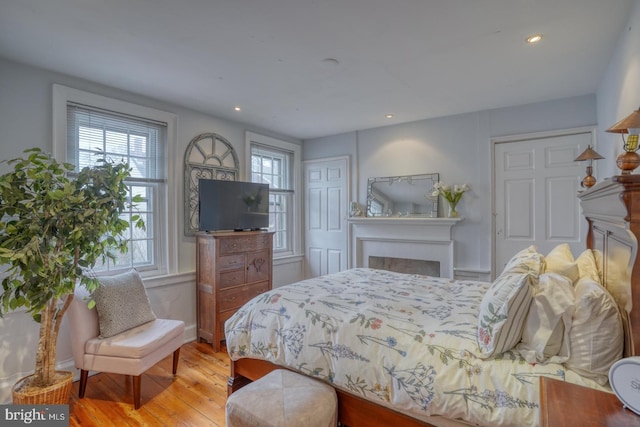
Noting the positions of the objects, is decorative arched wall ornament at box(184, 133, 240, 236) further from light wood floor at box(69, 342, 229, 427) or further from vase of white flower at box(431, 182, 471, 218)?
vase of white flower at box(431, 182, 471, 218)

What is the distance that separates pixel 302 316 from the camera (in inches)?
76.8

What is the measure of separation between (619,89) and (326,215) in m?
3.46

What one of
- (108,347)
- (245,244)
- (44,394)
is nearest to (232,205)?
(245,244)

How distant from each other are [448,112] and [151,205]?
139 inches

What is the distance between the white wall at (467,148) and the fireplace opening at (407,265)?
30cm

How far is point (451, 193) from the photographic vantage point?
379cm

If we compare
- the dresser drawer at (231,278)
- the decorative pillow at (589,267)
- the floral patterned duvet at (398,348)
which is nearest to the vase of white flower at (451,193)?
the floral patterned duvet at (398,348)

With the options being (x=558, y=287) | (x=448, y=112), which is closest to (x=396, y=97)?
(x=448, y=112)

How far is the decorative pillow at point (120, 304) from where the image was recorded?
235cm

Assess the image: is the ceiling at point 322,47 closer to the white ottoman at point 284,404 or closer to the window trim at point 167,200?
the window trim at point 167,200

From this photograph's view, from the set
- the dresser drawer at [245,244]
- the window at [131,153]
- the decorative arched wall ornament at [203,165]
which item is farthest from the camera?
the decorative arched wall ornament at [203,165]

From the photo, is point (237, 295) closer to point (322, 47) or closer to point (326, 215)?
point (326, 215)

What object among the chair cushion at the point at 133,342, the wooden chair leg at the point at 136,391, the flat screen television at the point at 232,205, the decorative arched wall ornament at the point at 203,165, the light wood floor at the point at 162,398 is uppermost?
the decorative arched wall ornament at the point at 203,165

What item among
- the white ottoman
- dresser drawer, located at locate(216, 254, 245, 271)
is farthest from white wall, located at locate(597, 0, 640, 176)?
dresser drawer, located at locate(216, 254, 245, 271)
